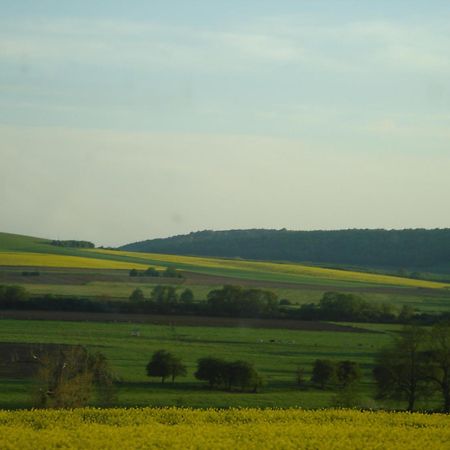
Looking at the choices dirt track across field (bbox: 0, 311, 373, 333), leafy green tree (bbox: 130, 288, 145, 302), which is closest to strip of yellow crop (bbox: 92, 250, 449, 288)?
leafy green tree (bbox: 130, 288, 145, 302)

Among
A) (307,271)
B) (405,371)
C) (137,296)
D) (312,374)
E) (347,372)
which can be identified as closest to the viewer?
(405,371)

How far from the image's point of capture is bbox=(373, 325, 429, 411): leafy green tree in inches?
1577

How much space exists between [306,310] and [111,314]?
15744 millimetres

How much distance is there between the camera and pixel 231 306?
7806 centimetres

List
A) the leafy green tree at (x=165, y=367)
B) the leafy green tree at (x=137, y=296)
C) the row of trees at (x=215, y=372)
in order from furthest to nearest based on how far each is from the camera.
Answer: the leafy green tree at (x=137, y=296) < the leafy green tree at (x=165, y=367) < the row of trees at (x=215, y=372)

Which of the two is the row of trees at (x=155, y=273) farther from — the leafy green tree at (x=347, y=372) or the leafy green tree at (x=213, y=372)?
the leafy green tree at (x=213, y=372)

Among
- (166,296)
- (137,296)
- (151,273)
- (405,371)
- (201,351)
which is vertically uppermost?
(151,273)

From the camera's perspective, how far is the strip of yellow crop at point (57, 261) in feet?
343

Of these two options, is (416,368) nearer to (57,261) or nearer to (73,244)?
(57,261)

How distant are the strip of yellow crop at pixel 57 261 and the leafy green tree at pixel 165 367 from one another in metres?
58.2

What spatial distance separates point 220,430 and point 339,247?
14575cm

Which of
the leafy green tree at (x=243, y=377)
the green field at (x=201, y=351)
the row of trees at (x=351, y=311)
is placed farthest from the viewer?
the row of trees at (x=351, y=311)

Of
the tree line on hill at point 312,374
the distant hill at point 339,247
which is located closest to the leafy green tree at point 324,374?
the tree line on hill at point 312,374

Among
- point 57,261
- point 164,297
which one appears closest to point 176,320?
point 164,297
